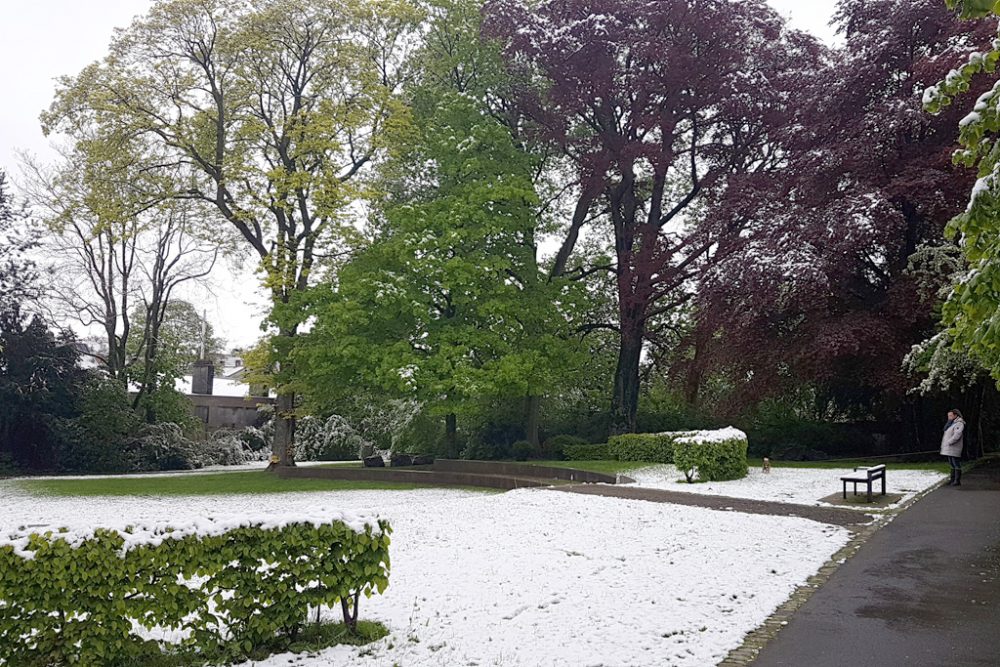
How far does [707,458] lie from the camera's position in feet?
55.2

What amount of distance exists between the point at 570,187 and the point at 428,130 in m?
7.11

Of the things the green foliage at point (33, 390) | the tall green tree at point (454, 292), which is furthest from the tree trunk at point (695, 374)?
the green foliage at point (33, 390)

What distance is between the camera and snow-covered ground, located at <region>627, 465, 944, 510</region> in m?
14.6

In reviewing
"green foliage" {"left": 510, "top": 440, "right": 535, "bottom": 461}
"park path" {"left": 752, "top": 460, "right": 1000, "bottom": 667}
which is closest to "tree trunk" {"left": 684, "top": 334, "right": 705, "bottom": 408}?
"green foliage" {"left": 510, "top": 440, "right": 535, "bottom": 461}

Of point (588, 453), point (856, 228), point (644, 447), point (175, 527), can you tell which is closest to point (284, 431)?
point (588, 453)

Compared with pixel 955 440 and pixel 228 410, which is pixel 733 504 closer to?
pixel 955 440

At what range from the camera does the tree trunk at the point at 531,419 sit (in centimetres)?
2795

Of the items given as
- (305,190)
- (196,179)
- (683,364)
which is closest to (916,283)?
(683,364)

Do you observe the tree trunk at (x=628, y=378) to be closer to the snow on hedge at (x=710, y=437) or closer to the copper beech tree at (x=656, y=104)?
the copper beech tree at (x=656, y=104)

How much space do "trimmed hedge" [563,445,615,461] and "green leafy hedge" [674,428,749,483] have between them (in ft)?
25.0

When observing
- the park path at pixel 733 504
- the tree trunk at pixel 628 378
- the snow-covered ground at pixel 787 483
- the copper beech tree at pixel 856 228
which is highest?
the copper beech tree at pixel 856 228

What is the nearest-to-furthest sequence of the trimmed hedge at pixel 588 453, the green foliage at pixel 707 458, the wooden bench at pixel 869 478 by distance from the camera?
the wooden bench at pixel 869 478 < the green foliage at pixel 707 458 < the trimmed hedge at pixel 588 453

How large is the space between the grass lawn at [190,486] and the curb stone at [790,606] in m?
12.0

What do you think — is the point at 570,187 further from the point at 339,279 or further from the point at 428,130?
the point at 339,279
